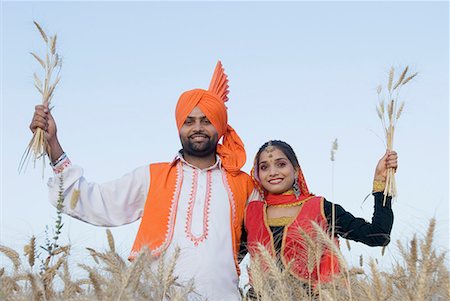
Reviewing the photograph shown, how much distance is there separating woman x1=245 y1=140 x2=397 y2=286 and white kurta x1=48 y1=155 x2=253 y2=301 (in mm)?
200

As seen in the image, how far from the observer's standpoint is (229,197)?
4332 mm

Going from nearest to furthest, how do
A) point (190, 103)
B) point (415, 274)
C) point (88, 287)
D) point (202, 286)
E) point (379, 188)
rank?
point (415, 274), point (88, 287), point (202, 286), point (379, 188), point (190, 103)

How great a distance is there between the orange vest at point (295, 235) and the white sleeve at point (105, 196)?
0.77m

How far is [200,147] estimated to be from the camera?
14.2 ft

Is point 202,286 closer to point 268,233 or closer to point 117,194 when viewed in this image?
point 268,233

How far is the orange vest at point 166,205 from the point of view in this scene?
4.16m

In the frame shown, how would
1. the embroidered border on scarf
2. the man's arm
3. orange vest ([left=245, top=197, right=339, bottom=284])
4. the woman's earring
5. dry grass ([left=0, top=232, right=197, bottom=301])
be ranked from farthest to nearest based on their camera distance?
the woman's earring → the man's arm → the embroidered border on scarf → orange vest ([left=245, top=197, right=339, bottom=284]) → dry grass ([left=0, top=232, right=197, bottom=301])

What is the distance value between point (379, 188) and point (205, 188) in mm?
1127

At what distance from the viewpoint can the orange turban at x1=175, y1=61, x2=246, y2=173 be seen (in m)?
4.46

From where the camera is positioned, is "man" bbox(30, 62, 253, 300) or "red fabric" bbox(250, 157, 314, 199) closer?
"man" bbox(30, 62, 253, 300)

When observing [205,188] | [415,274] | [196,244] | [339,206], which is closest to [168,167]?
[205,188]

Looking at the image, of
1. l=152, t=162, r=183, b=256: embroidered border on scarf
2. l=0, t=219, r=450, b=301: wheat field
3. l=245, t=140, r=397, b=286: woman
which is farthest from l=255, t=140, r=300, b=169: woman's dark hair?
l=0, t=219, r=450, b=301: wheat field

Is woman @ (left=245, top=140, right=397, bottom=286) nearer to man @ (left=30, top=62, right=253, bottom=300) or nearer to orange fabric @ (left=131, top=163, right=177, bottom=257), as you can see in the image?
man @ (left=30, top=62, right=253, bottom=300)

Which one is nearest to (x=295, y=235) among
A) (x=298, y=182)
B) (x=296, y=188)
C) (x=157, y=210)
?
(x=296, y=188)
